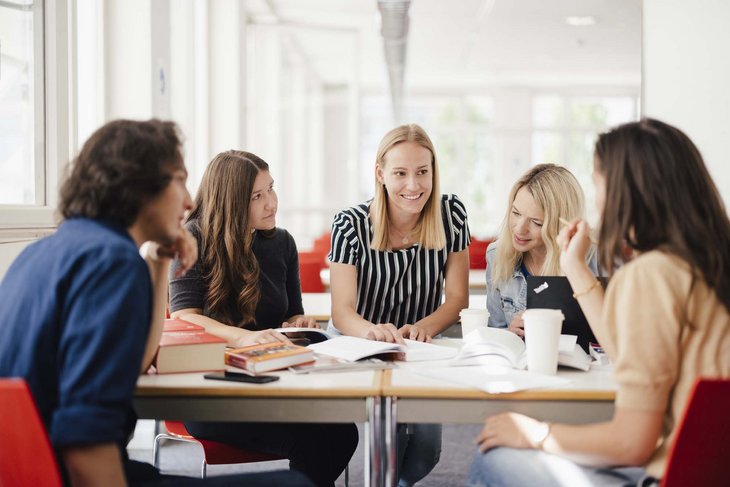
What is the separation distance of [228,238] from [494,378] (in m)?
1.04

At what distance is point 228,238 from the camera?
7.72ft

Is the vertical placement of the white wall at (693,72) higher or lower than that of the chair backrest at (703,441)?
higher

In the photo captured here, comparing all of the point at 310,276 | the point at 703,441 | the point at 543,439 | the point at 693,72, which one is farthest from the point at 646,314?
the point at 693,72

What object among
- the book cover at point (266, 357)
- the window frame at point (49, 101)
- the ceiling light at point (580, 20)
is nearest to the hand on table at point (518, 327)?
the book cover at point (266, 357)

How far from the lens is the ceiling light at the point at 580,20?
26.3ft

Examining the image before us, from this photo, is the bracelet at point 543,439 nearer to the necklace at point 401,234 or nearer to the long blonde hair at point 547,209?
the long blonde hair at point 547,209

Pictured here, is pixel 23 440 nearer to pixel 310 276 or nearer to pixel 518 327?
pixel 518 327

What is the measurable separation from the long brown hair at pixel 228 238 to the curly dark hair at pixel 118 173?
3.14 feet

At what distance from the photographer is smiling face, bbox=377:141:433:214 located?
2498 millimetres

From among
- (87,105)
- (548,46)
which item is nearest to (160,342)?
(87,105)

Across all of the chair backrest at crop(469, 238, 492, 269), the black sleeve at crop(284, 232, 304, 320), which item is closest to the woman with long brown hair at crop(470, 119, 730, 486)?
the black sleeve at crop(284, 232, 304, 320)

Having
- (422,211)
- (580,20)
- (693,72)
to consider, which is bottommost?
(422,211)

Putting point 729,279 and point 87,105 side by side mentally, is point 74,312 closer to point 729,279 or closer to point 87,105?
point 729,279

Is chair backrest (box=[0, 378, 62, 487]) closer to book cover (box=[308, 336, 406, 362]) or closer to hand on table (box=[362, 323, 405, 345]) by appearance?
book cover (box=[308, 336, 406, 362])
